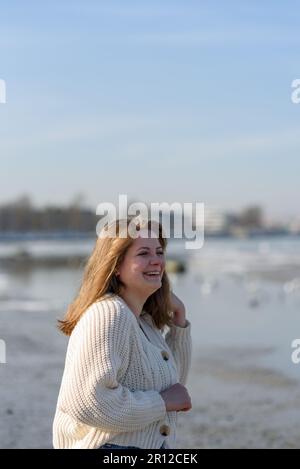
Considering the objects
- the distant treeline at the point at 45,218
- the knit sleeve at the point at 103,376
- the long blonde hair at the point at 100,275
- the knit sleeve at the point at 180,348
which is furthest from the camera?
the distant treeline at the point at 45,218

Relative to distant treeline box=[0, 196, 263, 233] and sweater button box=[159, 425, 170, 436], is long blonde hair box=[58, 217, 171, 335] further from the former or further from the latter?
distant treeline box=[0, 196, 263, 233]

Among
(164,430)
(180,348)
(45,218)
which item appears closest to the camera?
(164,430)

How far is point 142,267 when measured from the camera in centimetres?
322

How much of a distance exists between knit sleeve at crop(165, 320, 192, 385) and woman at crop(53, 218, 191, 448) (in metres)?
0.15

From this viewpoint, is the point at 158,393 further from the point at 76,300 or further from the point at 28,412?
the point at 28,412

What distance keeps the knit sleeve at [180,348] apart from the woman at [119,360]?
15cm

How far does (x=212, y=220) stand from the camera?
451 ft

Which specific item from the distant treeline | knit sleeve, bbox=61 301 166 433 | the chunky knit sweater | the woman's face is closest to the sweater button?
the chunky knit sweater

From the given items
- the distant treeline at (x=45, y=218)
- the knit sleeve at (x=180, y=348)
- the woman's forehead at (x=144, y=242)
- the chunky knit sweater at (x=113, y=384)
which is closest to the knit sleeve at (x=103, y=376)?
the chunky knit sweater at (x=113, y=384)

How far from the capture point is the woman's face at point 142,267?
3.21 metres

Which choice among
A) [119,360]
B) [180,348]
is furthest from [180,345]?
[119,360]

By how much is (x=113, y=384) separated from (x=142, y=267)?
1.61 ft

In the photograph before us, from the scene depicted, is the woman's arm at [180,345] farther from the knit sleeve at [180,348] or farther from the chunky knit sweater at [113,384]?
the chunky knit sweater at [113,384]

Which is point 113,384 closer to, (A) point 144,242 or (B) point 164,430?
(B) point 164,430
